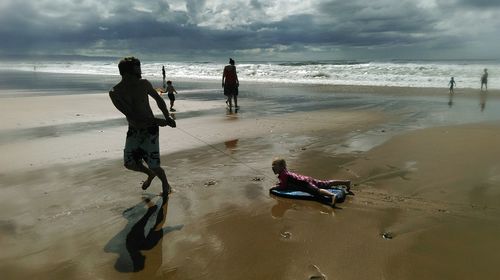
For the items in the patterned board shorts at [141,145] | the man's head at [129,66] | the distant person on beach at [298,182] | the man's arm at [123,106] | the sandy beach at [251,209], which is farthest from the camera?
the distant person on beach at [298,182]

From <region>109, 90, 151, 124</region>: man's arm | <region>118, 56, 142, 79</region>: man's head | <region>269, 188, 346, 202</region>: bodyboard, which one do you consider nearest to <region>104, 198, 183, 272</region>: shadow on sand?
<region>109, 90, 151, 124</region>: man's arm

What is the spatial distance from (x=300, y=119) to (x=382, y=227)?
327 inches

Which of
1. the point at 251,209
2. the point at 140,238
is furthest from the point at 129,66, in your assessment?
the point at 251,209

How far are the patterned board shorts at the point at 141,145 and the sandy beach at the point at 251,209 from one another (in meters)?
0.60

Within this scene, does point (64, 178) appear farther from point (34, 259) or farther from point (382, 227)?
point (382, 227)

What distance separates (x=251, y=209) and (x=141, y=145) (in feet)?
5.49

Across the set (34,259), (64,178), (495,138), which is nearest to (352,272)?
(34,259)

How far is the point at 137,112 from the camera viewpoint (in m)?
4.95

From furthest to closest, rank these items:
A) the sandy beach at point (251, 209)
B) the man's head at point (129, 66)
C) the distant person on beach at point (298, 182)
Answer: the distant person on beach at point (298, 182), the man's head at point (129, 66), the sandy beach at point (251, 209)

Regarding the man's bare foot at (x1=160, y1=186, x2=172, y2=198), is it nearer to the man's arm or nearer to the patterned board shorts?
the patterned board shorts

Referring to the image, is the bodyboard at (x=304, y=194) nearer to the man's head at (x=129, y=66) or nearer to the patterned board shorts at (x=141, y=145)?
the patterned board shorts at (x=141, y=145)

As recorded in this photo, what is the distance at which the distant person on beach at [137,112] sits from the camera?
4.82m

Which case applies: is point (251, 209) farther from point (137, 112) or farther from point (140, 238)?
point (137, 112)

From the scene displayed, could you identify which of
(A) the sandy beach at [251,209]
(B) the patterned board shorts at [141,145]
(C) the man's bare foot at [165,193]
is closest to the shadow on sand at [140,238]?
(A) the sandy beach at [251,209]
